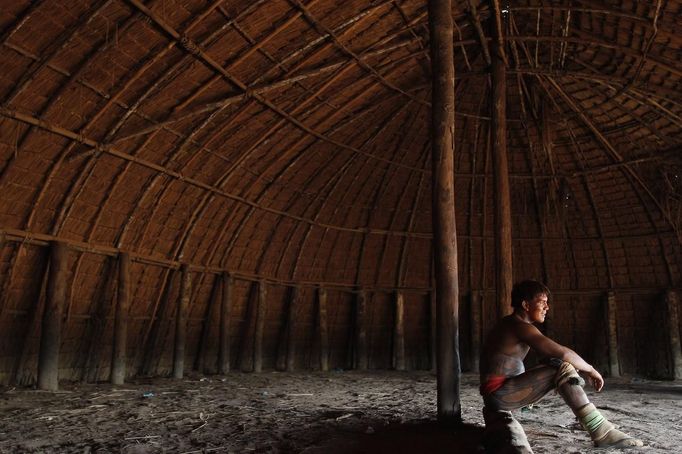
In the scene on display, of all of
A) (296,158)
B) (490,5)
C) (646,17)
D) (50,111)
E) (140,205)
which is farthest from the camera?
(296,158)

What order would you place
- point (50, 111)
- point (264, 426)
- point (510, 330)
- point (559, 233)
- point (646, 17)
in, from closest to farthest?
point (510, 330) → point (264, 426) → point (50, 111) → point (646, 17) → point (559, 233)

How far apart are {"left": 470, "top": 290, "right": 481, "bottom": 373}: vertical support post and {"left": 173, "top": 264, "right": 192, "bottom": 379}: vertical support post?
792cm

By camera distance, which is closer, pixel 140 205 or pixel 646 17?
A: pixel 646 17

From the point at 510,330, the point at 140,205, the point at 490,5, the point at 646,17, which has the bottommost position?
the point at 510,330

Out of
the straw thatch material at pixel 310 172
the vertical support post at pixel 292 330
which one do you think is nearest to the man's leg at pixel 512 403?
the straw thatch material at pixel 310 172

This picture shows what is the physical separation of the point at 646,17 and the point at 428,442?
306 inches

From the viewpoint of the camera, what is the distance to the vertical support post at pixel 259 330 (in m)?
13.9

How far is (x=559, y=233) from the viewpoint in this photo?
15883 mm

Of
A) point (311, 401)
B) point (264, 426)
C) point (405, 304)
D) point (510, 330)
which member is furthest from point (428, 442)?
point (405, 304)

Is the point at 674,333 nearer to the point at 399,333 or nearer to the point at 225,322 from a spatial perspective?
the point at 399,333

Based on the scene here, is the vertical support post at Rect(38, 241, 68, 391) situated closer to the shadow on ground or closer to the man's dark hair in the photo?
the shadow on ground

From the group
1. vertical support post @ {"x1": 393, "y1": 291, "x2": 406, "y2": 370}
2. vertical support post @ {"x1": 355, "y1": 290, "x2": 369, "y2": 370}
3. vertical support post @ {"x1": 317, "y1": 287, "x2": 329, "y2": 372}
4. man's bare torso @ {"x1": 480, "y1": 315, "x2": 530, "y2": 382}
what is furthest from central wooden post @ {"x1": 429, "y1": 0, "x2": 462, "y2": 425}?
vertical support post @ {"x1": 393, "y1": 291, "x2": 406, "y2": 370}

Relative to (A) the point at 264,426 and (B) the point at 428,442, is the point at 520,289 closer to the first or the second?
(B) the point at 428,442

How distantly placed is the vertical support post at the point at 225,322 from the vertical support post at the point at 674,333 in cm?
1109
